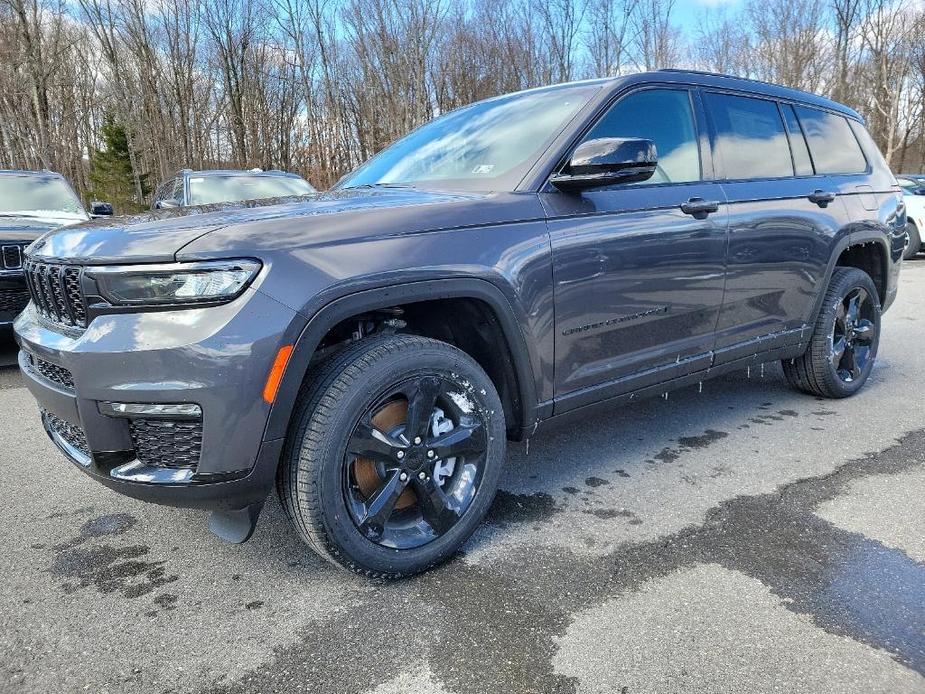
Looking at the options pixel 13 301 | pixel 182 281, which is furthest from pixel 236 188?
pixel 182 281

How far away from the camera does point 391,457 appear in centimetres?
226

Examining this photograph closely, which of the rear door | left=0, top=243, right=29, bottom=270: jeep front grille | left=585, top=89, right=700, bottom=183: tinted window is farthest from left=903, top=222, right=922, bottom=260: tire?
left=0, top=243, right=29, bottom=270: jeep front grille

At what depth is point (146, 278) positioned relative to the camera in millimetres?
1938

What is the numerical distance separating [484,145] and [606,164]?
2.31ft

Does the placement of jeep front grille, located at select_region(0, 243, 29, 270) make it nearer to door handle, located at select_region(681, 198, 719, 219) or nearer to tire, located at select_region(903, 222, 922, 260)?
door handle, located at select_region(681, 198, 719, 219)

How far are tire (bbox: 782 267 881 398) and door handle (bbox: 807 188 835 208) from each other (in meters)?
0.47

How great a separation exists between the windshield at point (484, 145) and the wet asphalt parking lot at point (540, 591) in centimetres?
138

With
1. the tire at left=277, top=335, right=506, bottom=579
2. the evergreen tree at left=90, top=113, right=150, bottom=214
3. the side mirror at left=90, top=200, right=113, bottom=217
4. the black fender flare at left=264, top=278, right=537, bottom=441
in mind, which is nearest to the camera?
the black fender flare at left=264, top=278, right=537, bottom=441

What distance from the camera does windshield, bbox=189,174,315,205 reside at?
27.8 feet

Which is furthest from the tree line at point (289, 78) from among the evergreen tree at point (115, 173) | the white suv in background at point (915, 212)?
the white suv in background at point (915, 212)

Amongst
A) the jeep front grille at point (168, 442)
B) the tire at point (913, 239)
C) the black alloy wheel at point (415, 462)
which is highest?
the jeep front grille at point (168, 442)

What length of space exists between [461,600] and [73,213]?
19.6 ft

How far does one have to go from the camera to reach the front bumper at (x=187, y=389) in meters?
1.90

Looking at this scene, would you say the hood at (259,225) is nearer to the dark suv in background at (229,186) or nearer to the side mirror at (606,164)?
the side mirror at (606,164)
